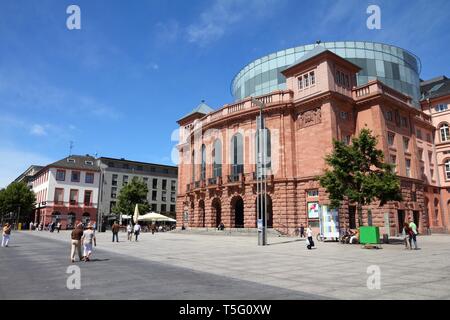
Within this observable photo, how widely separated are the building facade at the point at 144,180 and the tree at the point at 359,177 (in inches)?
2202

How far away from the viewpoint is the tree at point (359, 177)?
24516 mm

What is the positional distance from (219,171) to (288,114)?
37.7 ft

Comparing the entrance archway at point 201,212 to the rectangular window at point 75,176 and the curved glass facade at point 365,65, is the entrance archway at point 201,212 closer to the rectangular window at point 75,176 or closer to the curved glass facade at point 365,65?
the curved glass facade at point 365,65

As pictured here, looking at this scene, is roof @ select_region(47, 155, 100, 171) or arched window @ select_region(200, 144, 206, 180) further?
roof @ select_region(47, 155, 100, 171)

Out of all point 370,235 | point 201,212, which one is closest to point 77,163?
point 201,212

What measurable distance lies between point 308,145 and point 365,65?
24.2 meters

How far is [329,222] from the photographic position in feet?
88.6

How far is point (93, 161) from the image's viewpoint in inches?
3054

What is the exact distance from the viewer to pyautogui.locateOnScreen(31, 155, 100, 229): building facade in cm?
6750

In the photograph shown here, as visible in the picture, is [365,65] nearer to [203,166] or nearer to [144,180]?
[203,166]

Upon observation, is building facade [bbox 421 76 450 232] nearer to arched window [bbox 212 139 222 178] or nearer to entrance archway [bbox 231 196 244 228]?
entrance archway [bbox 231 196 244 228]

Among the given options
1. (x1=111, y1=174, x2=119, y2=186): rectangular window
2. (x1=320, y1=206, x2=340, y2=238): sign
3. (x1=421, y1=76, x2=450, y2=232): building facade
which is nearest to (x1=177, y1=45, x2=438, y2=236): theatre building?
(x1=421, y1=76, x2=450, y2=232): building facade

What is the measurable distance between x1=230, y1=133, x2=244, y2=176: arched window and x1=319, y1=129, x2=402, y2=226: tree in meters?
15.4

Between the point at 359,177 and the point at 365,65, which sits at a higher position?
the point at 365,65
